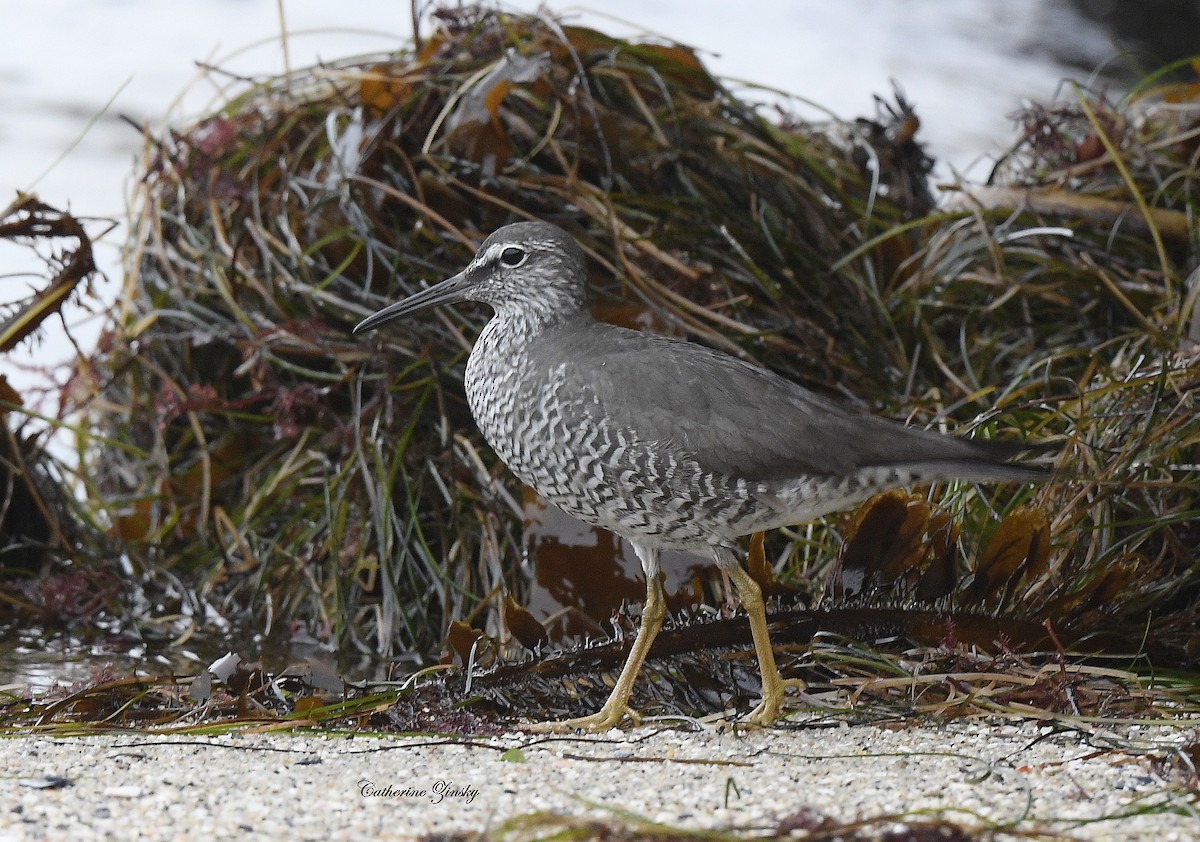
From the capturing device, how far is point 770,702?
2.90 m

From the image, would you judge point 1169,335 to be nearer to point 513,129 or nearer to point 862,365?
point 862,365

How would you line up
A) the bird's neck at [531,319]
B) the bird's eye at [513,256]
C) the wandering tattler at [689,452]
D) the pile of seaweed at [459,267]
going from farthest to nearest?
the pile of seaweed at [459,267] < the bird's eye at [513,256] < the bird's neck at [531,319] < the wandering tattler at [689,452]

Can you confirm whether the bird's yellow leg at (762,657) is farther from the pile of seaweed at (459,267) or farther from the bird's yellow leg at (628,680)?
the pile of seaweed at (459,267)

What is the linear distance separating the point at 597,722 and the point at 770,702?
395 mm

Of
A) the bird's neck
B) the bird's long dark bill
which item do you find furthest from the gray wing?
the bird's long dark bill

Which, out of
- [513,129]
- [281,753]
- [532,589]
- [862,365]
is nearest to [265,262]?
[513,129]

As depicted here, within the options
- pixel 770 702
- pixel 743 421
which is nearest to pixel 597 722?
pixel 770 702

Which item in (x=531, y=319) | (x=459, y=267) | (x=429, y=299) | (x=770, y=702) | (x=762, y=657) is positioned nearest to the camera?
(x=770, y=702)

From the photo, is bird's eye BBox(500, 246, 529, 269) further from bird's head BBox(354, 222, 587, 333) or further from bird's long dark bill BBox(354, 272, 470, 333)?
bird's long dark bill BBox(354, 272, 470, 333)

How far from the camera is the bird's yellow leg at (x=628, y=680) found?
292 cm

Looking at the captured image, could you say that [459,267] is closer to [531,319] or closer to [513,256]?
[513,256]

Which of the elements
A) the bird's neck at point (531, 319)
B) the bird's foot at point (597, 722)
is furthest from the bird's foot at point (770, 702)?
the bird's neck at point (531, 319)

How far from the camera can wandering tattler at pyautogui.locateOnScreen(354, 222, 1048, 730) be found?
2963mm

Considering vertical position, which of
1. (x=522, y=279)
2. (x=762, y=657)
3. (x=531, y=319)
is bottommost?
(x=762, y=657)
